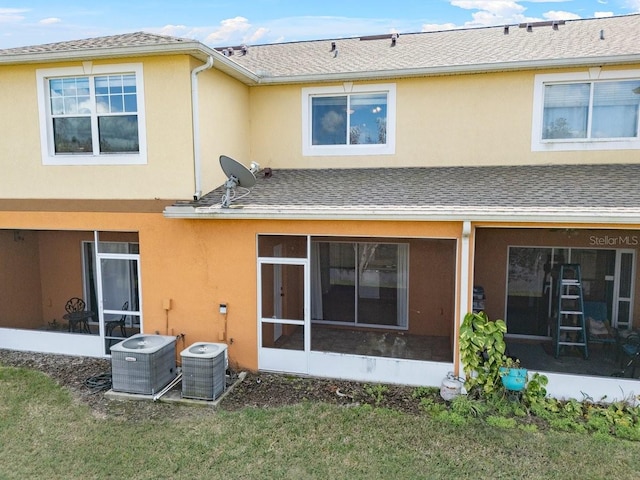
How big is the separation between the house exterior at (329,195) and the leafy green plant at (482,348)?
0.58 meters

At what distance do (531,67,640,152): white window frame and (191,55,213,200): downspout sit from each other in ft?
23.1

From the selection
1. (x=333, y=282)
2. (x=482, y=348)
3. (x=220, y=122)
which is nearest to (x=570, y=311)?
(x=482, y=348)

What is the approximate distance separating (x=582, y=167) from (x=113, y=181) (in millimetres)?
9919

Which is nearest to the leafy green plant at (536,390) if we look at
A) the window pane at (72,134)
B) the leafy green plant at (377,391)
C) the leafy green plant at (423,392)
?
the leafy green plant at (423,392)

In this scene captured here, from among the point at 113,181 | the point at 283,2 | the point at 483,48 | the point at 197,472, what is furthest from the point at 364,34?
the point at 283,2

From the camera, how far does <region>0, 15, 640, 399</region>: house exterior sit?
8.88 m

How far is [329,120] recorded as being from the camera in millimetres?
11438

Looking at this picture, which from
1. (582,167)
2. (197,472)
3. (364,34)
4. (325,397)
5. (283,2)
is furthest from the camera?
(283,2)

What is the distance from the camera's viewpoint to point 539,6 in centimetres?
2283

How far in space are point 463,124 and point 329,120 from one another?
3136mm

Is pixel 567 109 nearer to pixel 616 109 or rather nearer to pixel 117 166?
pixel 616 109

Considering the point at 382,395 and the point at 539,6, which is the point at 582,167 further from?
the point at 539,6

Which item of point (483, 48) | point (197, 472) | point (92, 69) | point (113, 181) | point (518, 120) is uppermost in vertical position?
point (483, 48)

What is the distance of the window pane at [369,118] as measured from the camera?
36.6 feet
